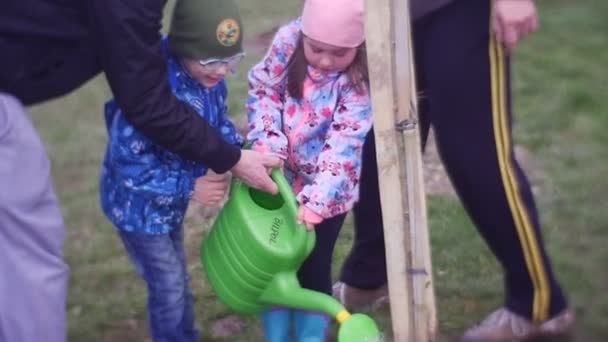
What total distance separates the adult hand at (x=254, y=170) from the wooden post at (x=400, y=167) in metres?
0.29

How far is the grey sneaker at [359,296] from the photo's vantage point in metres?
2.99

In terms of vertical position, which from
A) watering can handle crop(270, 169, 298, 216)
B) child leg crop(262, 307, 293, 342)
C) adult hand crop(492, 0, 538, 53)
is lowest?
child leg crop(262, 307, 293, 342)

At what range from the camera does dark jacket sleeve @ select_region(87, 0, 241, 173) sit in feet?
6.39

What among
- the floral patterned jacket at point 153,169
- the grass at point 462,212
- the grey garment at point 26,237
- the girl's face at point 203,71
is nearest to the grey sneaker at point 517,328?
the grass at point 462,212

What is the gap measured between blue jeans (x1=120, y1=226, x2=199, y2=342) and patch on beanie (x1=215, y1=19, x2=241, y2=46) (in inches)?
21.0

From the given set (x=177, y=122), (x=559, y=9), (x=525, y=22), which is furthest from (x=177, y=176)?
(x=559, y=9)

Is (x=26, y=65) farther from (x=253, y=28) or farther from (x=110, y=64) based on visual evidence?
(x=253, y=28)

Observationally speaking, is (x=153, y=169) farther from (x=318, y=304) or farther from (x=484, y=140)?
(x=484, y=140)

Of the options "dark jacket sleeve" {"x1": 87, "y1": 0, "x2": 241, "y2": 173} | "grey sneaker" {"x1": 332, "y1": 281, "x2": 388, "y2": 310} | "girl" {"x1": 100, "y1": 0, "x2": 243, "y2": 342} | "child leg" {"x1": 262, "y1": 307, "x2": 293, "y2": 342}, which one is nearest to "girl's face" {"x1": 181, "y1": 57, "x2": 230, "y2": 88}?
"girl" {"x1": 100, "y1": 0, "x2": 243, "y2": 342}

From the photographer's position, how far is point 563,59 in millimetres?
5352

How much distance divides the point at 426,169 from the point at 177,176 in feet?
6.70

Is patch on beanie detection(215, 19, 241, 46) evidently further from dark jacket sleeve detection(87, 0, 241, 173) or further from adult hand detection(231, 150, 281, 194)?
adult hand detection(231, 150, 281, 194)

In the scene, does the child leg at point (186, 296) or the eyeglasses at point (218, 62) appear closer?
the eyeglasses at point (218, 62)

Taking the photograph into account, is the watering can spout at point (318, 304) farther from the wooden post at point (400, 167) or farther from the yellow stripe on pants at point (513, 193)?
the yellow stripe on pants at point (513, 193)
